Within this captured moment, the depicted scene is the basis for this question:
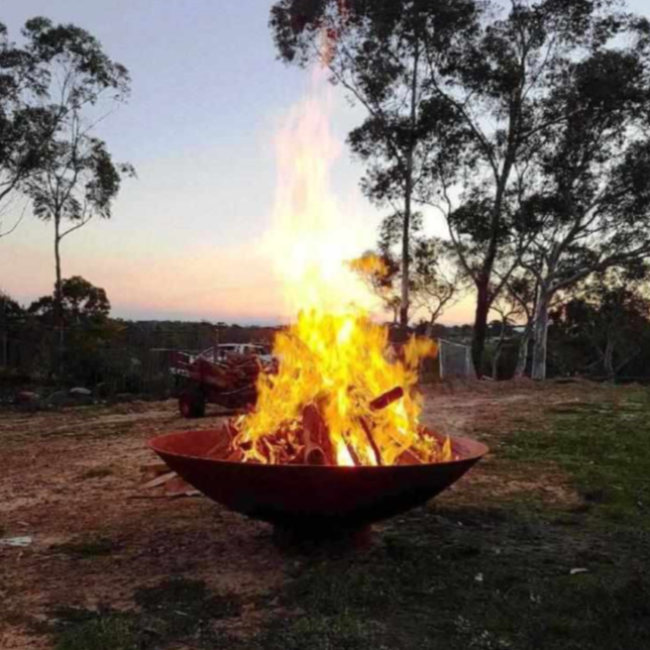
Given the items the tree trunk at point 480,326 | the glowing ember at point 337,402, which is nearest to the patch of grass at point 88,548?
the glowing ember at point 337,402

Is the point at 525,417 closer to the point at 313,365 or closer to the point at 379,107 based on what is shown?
the point at 313,365

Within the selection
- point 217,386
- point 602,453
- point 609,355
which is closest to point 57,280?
point 217,386

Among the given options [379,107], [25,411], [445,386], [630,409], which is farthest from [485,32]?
[25,411]

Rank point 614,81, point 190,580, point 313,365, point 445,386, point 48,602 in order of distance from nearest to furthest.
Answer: point 48,602 → point 190,580 → point 313,365 → point 445,386 → point 614,81

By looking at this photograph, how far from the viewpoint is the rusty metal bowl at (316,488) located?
412cm

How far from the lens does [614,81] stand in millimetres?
24500

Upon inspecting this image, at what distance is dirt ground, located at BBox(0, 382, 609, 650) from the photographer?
4.20m

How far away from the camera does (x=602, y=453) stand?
9016 millimetres

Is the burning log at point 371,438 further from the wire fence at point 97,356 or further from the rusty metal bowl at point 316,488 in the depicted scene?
the wire fence at point 97,356

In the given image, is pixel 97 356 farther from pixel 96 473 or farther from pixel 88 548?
pixel 88 548

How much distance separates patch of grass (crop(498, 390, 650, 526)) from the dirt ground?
11.6 inches

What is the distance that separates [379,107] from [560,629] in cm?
2360

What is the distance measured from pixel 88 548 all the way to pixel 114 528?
493 mm

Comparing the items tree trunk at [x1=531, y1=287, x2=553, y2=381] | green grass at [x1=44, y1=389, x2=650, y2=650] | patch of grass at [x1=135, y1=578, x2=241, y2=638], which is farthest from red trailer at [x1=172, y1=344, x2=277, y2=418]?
tree trunk at [x1=531, y1=287, x2=553, y2=381]
